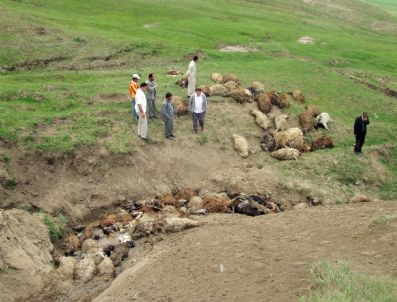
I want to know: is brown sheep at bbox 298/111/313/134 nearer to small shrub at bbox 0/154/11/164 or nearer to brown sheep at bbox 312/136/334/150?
brown sheep at bbox 312/136/334/150

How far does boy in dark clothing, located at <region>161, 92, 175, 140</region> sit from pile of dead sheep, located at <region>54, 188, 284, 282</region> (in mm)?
3240

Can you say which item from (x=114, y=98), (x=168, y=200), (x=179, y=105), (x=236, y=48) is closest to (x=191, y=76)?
(x=179, y=105)

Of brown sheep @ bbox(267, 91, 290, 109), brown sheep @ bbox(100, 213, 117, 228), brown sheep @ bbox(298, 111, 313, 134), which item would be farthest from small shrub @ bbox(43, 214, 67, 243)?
brown sheep @ bbox(267, 91, 290, 109)

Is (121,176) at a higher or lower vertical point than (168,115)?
lower

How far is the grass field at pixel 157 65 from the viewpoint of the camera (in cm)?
2250

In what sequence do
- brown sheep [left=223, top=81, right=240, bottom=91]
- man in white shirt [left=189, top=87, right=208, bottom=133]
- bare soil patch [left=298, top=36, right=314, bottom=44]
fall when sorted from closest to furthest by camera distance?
man in white shirt [left=189, top=87, right=208, bottom=133] → brown sheep [left=223, top=81, right=240, bottom=91] → bare soil patch [left=298, top=36, right=314, bottom=44]

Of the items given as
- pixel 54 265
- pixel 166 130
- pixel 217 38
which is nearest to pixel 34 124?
pixel 166 130

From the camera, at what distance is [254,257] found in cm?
1410

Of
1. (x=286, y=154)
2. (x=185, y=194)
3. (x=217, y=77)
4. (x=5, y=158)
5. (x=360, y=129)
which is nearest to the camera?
(x=5, y=158)

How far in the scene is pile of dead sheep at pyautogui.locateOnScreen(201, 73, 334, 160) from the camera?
24.6 m

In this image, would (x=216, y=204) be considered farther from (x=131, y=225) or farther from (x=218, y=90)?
(x=218, y=90)

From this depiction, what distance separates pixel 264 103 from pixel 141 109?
26.3 ft

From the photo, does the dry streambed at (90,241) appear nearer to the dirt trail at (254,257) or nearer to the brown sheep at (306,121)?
the dirt trail at (254,257)

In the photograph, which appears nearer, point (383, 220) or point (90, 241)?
point (383, 220)
